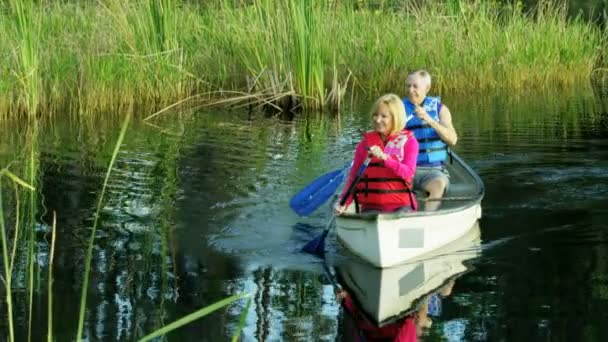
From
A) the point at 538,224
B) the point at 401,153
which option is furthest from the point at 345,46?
the point at 401,153

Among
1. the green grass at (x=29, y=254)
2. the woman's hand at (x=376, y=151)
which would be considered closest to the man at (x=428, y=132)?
the woman's hand at (x=376, y=151)

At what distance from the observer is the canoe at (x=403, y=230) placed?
24.4ft

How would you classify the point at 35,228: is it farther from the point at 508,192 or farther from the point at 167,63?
the point at 167,63

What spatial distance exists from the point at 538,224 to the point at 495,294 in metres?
2.26

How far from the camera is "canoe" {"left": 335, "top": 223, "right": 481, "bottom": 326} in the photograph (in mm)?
6754

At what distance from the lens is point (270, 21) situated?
50.4ft

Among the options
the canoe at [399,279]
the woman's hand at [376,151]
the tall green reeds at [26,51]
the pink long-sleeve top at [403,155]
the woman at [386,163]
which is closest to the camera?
the canoe at [399,279]

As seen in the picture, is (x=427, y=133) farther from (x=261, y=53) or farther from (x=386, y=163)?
(x=261, y=53)

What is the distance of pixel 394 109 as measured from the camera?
24.7 ft

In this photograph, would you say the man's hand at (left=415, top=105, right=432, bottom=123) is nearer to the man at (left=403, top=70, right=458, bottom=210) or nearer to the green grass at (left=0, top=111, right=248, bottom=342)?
the man at (left=403, top=70, right=458, bottom=210)

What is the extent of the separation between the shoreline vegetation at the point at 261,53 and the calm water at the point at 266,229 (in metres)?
0.62

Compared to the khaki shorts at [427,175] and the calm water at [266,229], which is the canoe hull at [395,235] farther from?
the khaki shorts at [427,175]

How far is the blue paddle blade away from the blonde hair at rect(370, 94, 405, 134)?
132cm

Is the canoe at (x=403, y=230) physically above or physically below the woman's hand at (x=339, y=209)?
below
